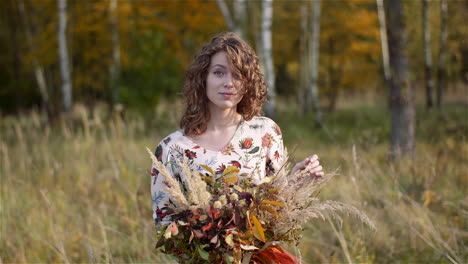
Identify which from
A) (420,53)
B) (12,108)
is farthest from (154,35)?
(12,108)

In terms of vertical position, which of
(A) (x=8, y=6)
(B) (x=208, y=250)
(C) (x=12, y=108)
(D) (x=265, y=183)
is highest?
(A) (x=8, y=6)

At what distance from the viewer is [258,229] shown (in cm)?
144

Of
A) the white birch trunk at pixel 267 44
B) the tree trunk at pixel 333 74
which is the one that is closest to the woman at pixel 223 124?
the white birch trunk at pixel 267 44

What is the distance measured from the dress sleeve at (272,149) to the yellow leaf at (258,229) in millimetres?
449

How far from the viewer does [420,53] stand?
58.3 feet

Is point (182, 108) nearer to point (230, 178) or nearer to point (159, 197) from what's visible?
point (159, 197)

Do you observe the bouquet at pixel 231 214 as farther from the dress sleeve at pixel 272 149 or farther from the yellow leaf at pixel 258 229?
the dress sleeve at pixel 272 149

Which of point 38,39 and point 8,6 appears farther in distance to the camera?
point 8,6

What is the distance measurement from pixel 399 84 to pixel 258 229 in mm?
4553

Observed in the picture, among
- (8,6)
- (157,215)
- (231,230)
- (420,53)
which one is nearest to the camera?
(231,230)

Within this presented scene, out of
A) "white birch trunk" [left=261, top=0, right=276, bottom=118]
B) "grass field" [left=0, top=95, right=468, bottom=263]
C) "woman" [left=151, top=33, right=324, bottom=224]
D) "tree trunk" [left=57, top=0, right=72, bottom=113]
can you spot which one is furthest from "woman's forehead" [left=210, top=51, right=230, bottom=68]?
"tree trunk" [left=57, top=0, right=72, bottom=113]

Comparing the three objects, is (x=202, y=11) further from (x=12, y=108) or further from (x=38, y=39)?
(x=12, y=108)

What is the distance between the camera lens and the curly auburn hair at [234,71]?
1824 millimetres

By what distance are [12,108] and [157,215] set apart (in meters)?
Answer: 21.5
